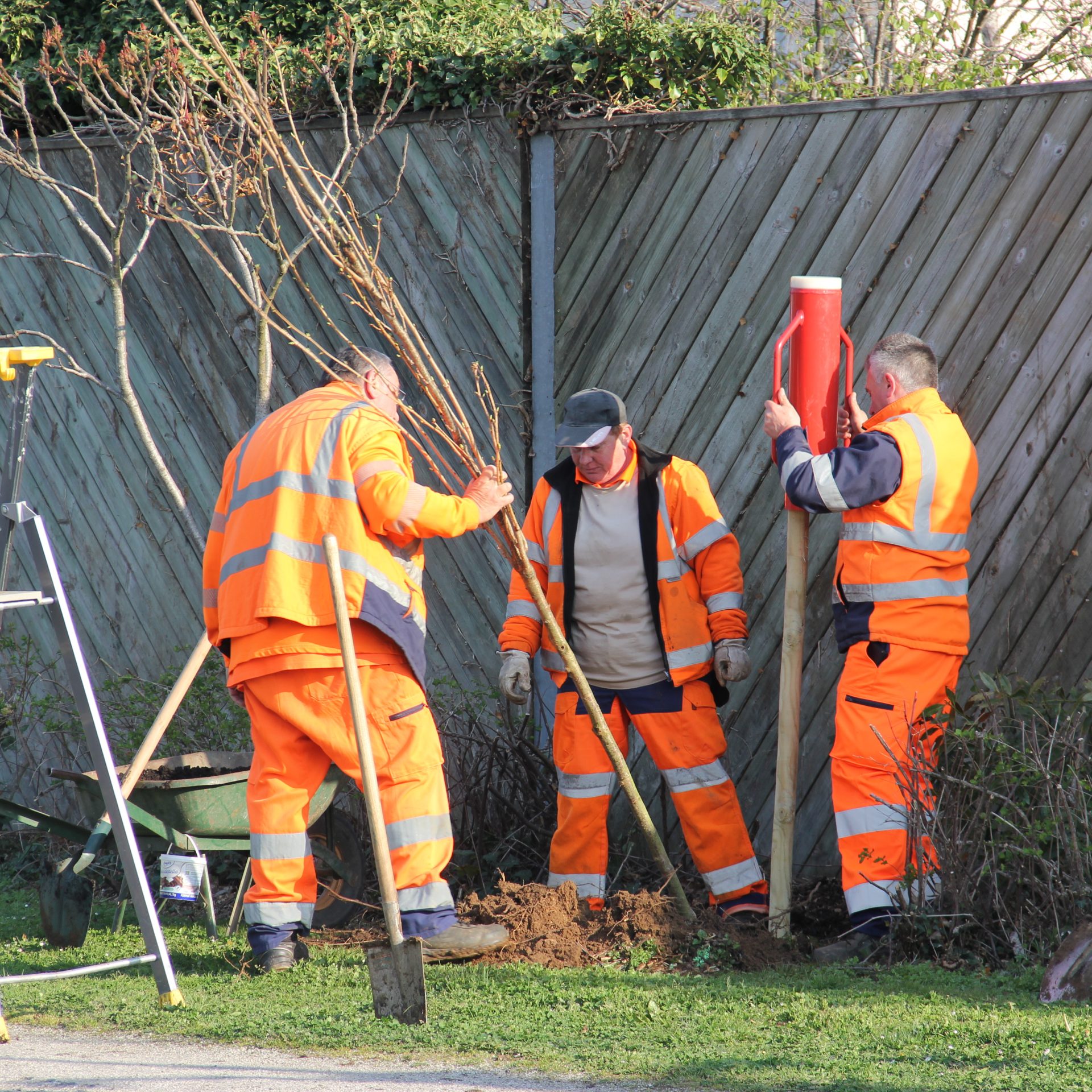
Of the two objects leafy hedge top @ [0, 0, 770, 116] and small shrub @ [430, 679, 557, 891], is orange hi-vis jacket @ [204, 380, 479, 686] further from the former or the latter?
leafy hedge top @ [0, 0, 770, 116]

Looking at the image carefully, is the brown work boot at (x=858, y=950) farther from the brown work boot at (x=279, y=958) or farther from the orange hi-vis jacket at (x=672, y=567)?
the brown work boot at (x=279, y=958)

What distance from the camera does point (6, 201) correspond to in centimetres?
682

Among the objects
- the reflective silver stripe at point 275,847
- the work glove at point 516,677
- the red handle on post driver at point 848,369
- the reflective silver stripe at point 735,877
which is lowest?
the reflective silver stripe at point 275,847

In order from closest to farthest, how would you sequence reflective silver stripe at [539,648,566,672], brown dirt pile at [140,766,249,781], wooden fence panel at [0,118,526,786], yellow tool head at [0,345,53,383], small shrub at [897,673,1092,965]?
yellow tool head at [0,345,53,383], small shrub at [897,673,1092,965], reflective silver stripe at [539,648,566,672], brown dirt pile at [140,766,249,781], wooden fence panel at [0,118,526,786]

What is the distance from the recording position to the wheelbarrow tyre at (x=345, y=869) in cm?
475

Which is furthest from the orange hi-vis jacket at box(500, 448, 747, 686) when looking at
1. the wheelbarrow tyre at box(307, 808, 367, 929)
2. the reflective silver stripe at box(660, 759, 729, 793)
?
the wheelbarrow tyre at box(307, 808, 367, 929)

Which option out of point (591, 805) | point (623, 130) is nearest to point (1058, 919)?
point (591, 805)

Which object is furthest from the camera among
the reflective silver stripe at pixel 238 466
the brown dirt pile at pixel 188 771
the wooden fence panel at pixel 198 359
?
the wooden fence panel at pixel 198 359

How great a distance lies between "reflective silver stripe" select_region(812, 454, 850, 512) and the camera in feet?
13.2

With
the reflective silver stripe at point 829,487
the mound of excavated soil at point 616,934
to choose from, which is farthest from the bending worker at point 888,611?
the mound of excavated soil at point 616,934

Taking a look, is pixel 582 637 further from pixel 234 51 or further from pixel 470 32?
pixel 234 51

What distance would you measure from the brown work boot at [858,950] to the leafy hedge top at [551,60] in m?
3.34

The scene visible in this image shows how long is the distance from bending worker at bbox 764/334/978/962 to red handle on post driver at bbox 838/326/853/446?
184mm

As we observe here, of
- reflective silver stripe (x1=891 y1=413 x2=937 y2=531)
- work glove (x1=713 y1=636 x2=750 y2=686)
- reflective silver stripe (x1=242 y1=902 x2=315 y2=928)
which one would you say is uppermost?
reflective silver stripe (x1=891 y1=413 x2=937 y2=531)
